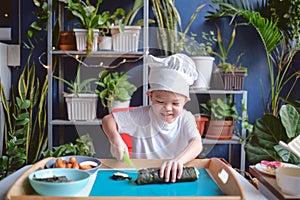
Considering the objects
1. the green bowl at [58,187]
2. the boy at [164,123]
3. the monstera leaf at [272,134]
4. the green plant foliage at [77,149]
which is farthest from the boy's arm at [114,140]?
the green plant foliage at [77,149]

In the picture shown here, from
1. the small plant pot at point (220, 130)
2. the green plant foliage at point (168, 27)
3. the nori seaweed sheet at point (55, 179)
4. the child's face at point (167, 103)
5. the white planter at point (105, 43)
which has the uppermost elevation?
the green plant foliage at point (168, 27)

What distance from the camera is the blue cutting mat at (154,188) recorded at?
Answer: 89cm

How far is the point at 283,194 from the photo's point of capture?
2.99 ft

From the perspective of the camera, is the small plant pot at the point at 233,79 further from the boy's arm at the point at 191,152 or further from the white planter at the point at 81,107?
the boy's arm at the point at 191,152

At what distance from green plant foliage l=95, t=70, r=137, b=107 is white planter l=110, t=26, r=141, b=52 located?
20 centimetres

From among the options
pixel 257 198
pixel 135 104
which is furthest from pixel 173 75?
pixel 135 104

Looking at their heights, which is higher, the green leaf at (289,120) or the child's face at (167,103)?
the child's face at (167,103)

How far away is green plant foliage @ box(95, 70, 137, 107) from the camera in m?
2.47

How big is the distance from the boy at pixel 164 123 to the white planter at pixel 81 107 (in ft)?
3.48

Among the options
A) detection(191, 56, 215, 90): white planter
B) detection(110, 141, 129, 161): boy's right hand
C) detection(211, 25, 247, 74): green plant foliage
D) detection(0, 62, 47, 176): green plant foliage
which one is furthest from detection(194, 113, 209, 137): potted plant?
detection(110, 141, 129, 161): boy's right hand

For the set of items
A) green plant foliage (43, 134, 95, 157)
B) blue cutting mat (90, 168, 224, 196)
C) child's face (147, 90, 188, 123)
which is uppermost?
child's face (147, 90, 188, 123)

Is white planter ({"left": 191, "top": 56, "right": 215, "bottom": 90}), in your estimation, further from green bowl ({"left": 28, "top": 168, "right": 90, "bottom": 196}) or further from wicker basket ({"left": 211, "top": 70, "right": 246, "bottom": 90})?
green bowl ({"left": 28, "top": 168, "right": 90, "bottom": 196})

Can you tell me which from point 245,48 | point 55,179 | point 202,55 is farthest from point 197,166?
point 245,48

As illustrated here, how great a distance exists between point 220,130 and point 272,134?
2.46 feet
